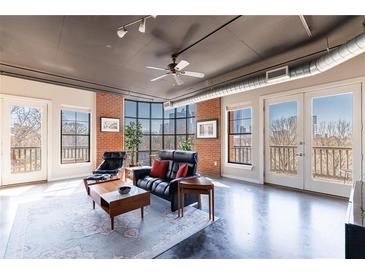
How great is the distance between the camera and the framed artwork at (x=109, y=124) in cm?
610

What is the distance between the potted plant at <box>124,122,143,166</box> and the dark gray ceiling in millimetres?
2644

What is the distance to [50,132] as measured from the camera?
514 cm

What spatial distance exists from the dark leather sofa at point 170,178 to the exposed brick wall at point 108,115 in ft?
8.83

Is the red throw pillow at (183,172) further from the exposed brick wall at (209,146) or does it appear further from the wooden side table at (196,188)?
the exposed brick wall at (209,146)

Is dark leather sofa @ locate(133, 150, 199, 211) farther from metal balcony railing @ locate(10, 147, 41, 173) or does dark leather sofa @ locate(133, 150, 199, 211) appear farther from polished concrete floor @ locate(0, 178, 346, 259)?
metal balcony railing @ locate(10, 147, 41, 173)

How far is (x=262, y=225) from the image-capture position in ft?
8.46

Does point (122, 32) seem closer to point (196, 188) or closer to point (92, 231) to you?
point (196, 188)

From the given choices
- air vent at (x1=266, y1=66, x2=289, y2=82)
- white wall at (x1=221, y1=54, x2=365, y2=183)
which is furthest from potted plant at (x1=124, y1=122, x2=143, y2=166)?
air vent at (x1=266, y1=66, x2=289, y2=82)

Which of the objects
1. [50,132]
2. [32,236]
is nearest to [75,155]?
[50,132]

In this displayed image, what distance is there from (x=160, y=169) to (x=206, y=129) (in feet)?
9.27

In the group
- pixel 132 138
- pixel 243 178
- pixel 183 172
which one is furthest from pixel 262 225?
pixel 132 138
